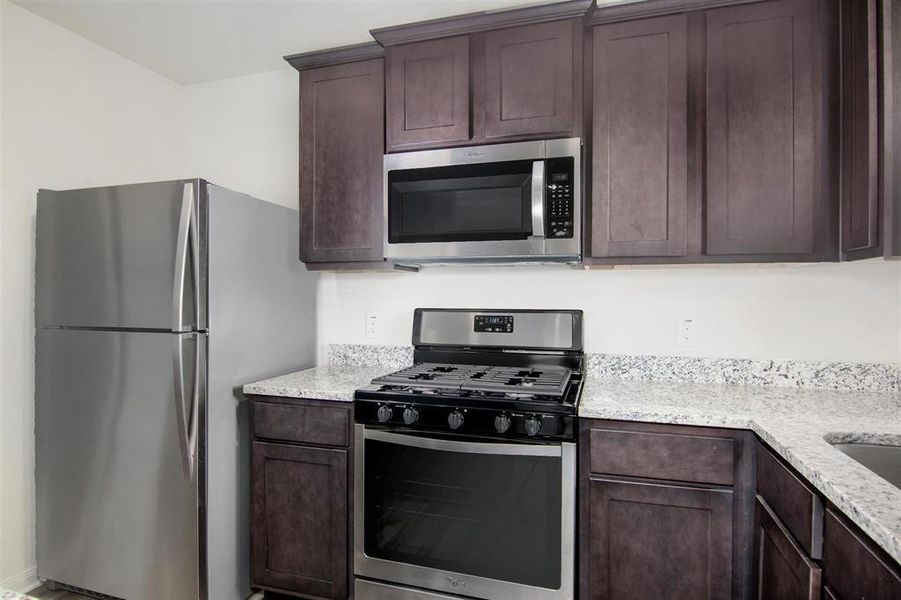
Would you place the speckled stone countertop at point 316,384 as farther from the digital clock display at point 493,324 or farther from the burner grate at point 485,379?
the digital clock display at point 493,324

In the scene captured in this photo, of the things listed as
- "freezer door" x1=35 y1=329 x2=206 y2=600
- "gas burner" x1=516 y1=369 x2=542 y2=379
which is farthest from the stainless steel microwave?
"freezer door" x1=35 y1=329 x2=206 y2=600

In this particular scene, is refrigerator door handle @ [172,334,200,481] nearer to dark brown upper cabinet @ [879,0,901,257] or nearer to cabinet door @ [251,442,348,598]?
cabinet door @ [251,442,348,598]

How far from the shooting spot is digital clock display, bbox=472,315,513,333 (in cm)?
231

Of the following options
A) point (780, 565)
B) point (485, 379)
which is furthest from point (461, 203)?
point (780, 565)

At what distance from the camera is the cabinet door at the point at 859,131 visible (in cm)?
147

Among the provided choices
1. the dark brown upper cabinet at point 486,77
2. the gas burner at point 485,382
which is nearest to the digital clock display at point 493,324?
the gas burner at point 485,382

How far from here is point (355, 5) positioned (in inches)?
84.6

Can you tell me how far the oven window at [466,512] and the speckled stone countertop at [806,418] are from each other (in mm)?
333

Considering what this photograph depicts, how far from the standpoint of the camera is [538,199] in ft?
6.31

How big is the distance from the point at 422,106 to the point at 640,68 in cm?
87

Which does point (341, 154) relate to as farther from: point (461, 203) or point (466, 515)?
point (466, 515)

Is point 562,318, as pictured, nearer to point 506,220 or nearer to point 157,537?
point 506,220

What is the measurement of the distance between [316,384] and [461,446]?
0.69m

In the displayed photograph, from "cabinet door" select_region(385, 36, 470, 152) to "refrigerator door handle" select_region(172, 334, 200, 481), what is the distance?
46.3 inches
